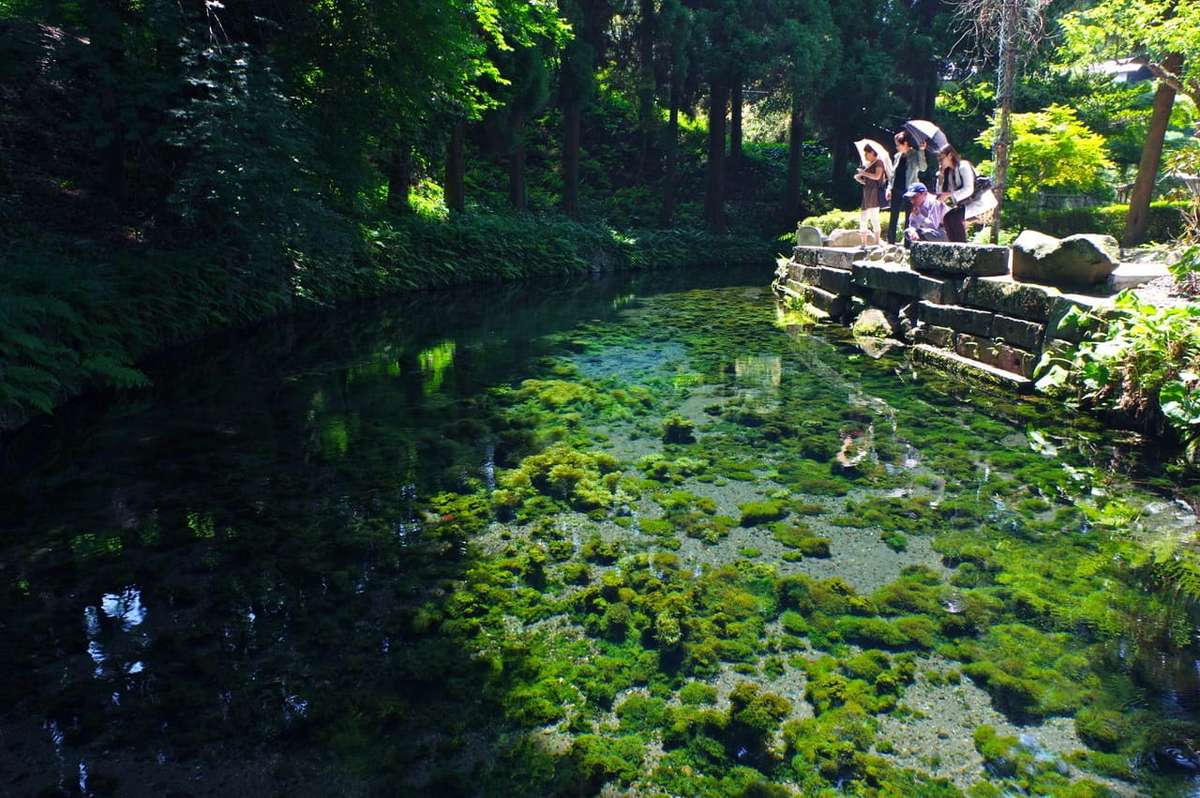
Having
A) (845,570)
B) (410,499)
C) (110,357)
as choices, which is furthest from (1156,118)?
(110,357)

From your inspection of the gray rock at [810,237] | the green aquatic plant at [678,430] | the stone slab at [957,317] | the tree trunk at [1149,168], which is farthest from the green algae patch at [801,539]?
the tree trunk at [1149,168]

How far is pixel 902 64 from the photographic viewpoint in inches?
1131

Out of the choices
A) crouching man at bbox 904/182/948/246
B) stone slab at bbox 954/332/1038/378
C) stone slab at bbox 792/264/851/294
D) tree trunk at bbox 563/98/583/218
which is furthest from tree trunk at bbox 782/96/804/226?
stone slab at bbox 954/332/1038/378

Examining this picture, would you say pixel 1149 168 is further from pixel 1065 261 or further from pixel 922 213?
pixel 1065 261

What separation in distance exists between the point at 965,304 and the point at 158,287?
9.57m

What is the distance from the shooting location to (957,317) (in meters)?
9.20

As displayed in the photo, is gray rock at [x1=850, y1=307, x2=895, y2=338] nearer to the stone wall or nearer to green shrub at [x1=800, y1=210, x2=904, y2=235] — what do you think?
the stone wall

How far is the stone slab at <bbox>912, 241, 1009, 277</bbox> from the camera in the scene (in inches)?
347

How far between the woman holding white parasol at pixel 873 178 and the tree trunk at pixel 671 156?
11.6 m

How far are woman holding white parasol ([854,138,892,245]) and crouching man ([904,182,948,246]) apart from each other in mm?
2228

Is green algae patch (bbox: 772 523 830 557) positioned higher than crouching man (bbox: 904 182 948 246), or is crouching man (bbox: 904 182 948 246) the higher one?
crouching man (bbox: 904 182 948 246)

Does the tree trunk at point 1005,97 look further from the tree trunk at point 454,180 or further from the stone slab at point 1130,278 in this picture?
the tree trunk at point 454,180

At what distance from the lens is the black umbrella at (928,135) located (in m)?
11.4

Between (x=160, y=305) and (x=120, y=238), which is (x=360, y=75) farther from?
(x=160, y=305)
